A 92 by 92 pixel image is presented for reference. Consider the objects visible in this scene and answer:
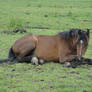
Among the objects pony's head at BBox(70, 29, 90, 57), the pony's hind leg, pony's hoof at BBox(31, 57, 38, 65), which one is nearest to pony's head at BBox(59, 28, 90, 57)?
pony's head at BBox(70, 29, 90, 57)

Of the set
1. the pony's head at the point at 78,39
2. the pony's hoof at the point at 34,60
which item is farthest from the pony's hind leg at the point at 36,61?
the pony's head at the point at 78,39

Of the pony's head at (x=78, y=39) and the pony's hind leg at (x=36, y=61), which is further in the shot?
the pony's hind leg at (x=36, y=61)

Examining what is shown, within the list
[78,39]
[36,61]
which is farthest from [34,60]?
[78,39]

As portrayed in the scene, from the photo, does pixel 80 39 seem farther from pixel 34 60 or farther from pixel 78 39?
pixel 34 60

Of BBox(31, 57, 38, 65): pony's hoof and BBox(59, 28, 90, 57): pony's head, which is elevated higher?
BBox(59, 28, 90, 57): pony's head

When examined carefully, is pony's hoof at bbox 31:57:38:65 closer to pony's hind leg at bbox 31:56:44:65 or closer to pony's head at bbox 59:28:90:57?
pony's hind leg at bbox 31:56:44:65

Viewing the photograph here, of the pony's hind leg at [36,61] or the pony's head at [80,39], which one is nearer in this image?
the pony's head at [80,39]

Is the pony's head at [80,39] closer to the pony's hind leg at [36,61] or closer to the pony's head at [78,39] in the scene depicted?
the pony's head at [78,39]

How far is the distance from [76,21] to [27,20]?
2445 mm

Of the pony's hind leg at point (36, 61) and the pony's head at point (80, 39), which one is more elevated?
the pony's head at point (80, 39)

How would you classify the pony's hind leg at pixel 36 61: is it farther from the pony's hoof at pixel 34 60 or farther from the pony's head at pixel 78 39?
the pony's head at pixel 78 39

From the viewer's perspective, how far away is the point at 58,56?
852 cm

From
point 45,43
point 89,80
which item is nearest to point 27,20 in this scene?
point 45,43

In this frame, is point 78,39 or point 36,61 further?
point 36,61
